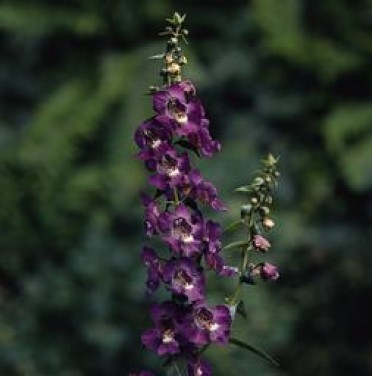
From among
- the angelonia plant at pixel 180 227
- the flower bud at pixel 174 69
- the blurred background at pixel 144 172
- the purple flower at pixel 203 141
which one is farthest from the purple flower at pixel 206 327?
the blurred background at pixel 144 172

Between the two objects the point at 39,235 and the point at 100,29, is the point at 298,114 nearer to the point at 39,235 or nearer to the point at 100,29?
the point at 100,29

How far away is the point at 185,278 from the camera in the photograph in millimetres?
2334

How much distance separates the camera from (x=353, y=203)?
756 centimetres

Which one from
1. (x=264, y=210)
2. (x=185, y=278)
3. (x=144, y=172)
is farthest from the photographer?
(x=144, y=172)

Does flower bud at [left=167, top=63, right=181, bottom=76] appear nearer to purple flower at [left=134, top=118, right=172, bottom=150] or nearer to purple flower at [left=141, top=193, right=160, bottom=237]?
purple flower at [left=134, top=118, right=172, bottom=150]

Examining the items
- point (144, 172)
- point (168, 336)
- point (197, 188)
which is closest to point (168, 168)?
point (197, 188)

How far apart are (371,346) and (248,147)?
119 cm

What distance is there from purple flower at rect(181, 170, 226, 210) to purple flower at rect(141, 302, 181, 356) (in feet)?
0.58

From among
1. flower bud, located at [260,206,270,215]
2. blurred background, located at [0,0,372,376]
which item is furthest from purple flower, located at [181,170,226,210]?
blurred background, located at [0,0,372,376]

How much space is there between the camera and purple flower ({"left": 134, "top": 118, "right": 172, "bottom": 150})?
2.36 metres

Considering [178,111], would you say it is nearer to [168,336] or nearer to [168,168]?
[168,168]

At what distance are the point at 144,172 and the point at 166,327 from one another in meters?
4.75

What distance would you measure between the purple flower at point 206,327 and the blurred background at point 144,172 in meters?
3.55

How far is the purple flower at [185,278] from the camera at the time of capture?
233 cm
